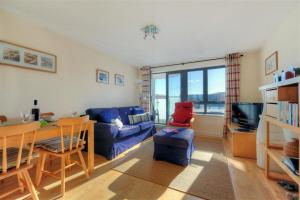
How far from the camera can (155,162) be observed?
2385mm

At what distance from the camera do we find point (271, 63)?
2.72 m

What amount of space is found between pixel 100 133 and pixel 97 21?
1.94 m

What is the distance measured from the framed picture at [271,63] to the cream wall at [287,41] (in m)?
0.09

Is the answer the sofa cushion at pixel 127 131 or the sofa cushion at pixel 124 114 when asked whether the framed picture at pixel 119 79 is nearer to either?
the sofa cushion at pixel 124 114

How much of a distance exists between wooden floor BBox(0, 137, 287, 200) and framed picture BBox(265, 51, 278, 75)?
1876 mm

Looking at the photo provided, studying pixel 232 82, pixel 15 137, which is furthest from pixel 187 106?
pixel 15 137

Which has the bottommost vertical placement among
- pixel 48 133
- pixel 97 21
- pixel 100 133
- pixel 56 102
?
pixel 100 133

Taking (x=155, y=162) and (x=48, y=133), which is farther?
(x=155, y=162)

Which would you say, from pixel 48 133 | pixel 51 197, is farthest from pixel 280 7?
pixel 51 197

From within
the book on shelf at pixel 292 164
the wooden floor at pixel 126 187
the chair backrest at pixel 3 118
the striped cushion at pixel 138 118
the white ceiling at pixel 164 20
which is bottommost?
the wooden floor at pixel 126 187

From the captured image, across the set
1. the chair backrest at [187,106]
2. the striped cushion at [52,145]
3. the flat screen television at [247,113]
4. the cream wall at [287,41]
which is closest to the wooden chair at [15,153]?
the striped cushion at [52,145]

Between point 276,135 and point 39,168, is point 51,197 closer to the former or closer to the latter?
point 39,168

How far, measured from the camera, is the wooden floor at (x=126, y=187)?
1.56 metres

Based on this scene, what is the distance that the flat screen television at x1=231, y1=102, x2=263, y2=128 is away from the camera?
2862 mm
